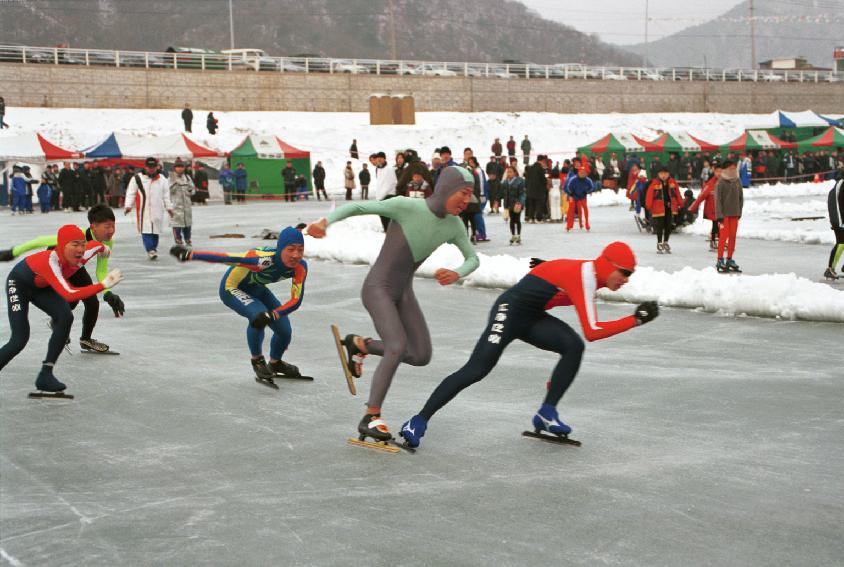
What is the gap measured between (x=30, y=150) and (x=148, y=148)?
13.3 feet

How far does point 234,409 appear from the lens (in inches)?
292

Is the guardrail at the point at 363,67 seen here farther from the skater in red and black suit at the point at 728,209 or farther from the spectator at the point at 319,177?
the skater in red and black suit at the point at 728,209

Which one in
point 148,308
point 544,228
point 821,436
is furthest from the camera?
point 544,228

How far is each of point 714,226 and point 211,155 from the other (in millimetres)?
25019

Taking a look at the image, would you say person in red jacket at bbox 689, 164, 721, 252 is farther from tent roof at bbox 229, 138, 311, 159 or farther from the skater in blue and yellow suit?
tent roof at bbox 229, 138, 311, 159

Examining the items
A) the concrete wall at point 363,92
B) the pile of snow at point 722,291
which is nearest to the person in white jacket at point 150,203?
the pile of snow at point 722,291

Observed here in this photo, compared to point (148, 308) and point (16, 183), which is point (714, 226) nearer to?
point (148, 308)

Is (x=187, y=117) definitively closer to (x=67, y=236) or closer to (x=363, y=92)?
(x=363, y=92)

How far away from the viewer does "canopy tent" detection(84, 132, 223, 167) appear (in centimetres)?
3791

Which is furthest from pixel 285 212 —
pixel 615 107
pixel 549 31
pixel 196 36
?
pixel 549 31

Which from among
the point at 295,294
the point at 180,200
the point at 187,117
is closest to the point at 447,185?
the point at 295,294

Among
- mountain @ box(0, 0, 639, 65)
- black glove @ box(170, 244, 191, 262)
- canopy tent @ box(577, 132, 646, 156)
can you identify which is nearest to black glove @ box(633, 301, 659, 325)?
black glove @ box(170, 244, 191, 262)

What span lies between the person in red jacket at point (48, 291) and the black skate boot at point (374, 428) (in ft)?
8.25

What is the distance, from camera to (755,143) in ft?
153
